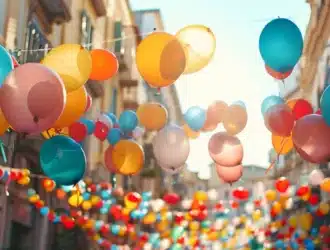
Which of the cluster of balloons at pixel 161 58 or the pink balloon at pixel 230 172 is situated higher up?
the cluster of balloons at pixel 161 58

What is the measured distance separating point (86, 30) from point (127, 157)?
1008cm

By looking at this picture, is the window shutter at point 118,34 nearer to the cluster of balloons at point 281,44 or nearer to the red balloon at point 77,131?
the red balloon at point 77,131

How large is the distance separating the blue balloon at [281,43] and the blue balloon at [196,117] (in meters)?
1.78

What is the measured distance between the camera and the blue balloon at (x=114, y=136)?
292 inches

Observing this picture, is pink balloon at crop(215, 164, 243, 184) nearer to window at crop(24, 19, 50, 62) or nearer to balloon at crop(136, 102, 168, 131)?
balloon at crop(136, 102, 168, 131)

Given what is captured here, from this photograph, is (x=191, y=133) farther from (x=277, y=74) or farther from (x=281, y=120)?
(x=277, y=74)

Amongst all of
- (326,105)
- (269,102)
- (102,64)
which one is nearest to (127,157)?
(102,64)

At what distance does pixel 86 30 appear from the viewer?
16.1 m

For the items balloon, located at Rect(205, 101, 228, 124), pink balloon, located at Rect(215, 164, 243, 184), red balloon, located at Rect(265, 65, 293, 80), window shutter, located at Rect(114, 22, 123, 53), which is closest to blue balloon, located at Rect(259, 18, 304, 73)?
red balloon, located at Rect(265, 65, 293, 80)

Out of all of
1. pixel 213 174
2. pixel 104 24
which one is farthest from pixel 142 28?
pixel 213 174

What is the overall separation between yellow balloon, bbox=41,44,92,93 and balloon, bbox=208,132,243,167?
1.92m

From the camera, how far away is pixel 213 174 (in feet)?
181

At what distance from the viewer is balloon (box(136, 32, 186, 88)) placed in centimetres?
539

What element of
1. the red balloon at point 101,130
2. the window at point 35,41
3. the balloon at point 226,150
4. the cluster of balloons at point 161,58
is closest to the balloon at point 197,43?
the cluster of balloons at point 161,58
